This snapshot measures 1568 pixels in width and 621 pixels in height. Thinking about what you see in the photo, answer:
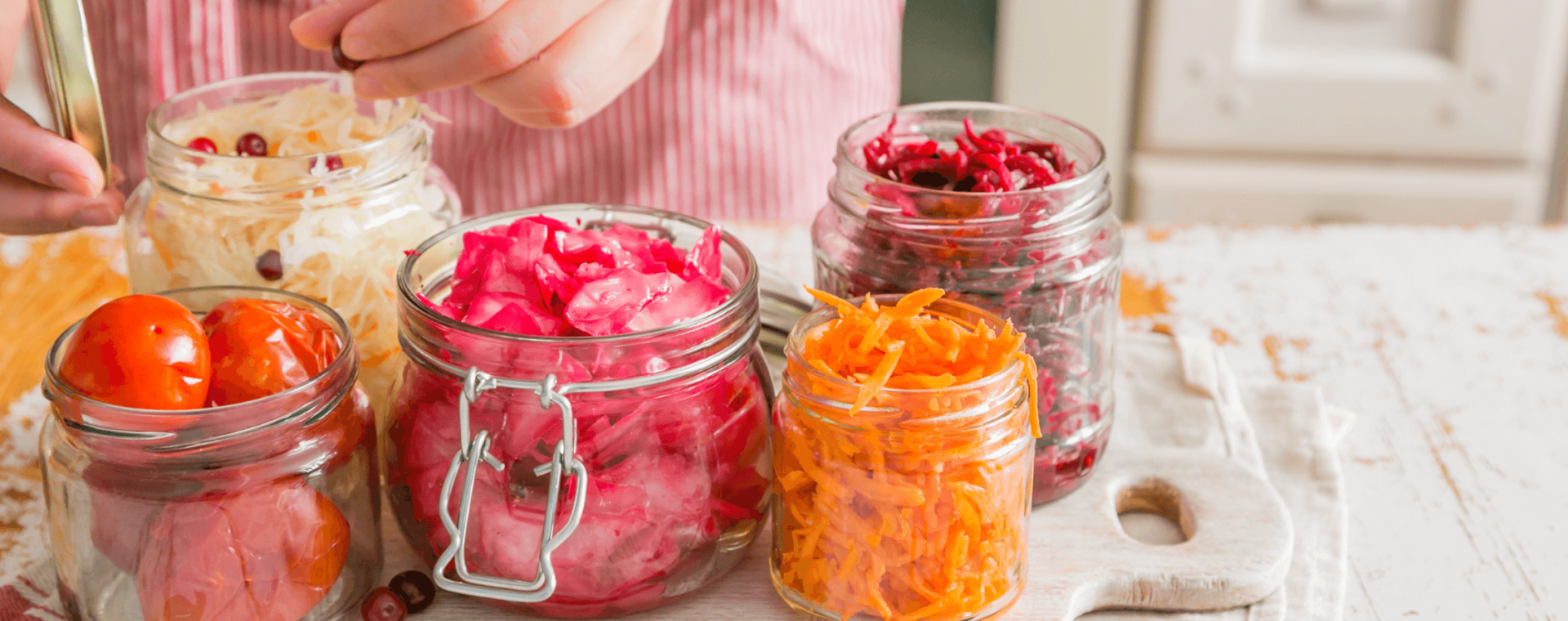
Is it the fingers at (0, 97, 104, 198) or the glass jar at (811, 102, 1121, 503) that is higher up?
the fingers at (0, 97, 104, 198)

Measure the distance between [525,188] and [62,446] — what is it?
30.9 inches

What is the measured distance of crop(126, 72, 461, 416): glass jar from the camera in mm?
815

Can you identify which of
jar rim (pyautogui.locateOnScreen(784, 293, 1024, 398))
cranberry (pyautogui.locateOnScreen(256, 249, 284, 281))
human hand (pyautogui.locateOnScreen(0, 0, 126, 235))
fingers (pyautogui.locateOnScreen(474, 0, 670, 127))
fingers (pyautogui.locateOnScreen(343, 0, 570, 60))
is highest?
fingers (pyautogui.locateOnScreen(343, 0, 570, 60))

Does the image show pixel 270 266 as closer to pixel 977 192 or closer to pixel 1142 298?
pixel 977 192

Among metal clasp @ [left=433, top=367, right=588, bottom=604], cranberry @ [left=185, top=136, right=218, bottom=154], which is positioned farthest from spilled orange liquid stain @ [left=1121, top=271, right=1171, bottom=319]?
cranberry @ [left=185, top=136, right=218, bottom=154]

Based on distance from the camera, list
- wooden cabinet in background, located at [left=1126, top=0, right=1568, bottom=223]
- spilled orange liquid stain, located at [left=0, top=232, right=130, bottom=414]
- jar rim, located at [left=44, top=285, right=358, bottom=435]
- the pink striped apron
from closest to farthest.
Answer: jar rim, located at [left=44, top=285, right=358, bottom=435]
spilled orange liquid stain, located at [left=0, top=232, right=130, bottom=414]
the pink striped apron
wooden cabinet in background, located at [left=1126, top=0, right=1568, bottom=223]

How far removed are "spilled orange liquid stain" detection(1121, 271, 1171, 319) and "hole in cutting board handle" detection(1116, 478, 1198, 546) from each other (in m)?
0.35

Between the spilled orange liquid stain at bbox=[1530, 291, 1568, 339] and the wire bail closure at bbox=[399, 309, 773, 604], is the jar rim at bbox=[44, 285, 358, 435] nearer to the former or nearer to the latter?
the wire bail closure at bbox=[399, 309, 773, 604]

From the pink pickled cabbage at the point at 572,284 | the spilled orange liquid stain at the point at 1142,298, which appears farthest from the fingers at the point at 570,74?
the spilled orange liquid stain at the point at 1142,298

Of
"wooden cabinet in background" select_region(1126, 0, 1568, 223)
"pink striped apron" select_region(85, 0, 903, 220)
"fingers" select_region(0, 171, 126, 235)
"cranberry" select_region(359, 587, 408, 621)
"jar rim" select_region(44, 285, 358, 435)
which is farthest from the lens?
"wooden cabinet in background" select_region(1126, 0, 1568, 223)

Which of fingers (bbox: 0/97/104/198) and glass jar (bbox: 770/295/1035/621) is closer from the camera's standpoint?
glass jar (bbox: 770/295/1035/621)

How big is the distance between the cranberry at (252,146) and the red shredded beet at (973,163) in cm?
42

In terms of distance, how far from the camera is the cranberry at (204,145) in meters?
0.86

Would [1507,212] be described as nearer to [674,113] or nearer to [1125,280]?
[1125,280]
